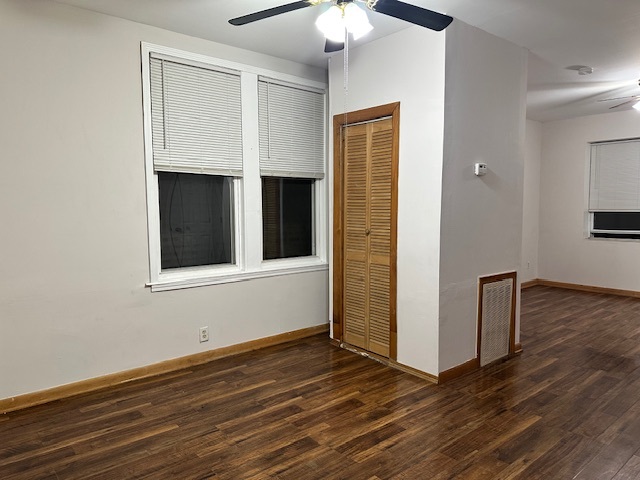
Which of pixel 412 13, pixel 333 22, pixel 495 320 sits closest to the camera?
pixel 412 13

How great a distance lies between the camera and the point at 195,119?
3.54 meters

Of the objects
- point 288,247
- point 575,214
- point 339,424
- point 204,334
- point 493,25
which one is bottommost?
point 339,424

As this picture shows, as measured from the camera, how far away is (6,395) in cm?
284

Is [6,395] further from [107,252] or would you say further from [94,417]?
[107,252]

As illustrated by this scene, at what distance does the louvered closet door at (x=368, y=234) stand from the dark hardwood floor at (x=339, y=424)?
328mm

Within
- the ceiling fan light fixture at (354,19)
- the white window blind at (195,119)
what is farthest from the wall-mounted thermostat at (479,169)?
the white window blind at (195,119)

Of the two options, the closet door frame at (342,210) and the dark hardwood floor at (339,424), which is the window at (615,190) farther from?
the closet door frame at (342,210)

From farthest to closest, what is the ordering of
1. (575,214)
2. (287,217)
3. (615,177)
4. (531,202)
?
(531,202)
(575,214)
(615,177)
(287,217)

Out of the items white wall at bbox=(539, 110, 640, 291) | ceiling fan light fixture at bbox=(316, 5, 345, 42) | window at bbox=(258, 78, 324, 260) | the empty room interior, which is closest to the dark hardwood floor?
the empty room interior

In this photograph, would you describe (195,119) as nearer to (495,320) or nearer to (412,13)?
(412,13)

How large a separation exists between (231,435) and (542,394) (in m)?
2.18

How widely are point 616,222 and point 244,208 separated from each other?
18.7ft

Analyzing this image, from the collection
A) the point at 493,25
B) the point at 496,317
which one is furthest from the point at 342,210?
the point at 493,25

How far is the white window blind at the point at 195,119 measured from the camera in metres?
3.39
